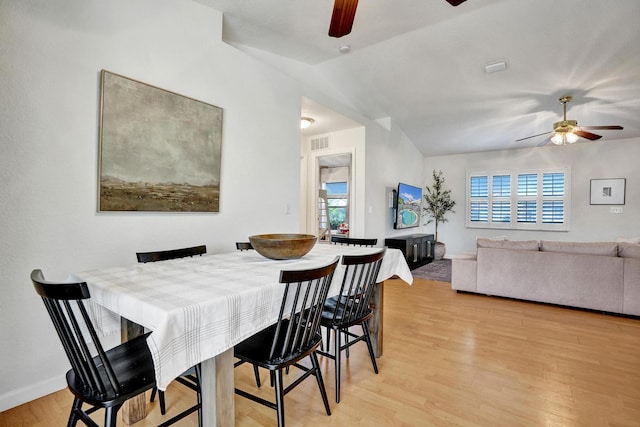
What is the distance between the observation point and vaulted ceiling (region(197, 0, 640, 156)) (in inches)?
113

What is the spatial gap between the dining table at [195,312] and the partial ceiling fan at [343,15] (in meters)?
1.42

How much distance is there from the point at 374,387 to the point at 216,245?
1.71 metres

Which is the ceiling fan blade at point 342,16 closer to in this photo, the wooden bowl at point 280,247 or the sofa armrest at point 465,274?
the wooden bowl at point 280,247

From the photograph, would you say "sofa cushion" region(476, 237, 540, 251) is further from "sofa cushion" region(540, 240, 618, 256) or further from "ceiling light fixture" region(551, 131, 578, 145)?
"ceiling light fixture" region(551, 131, 578, 145)

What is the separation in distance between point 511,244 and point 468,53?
2330 millimetres

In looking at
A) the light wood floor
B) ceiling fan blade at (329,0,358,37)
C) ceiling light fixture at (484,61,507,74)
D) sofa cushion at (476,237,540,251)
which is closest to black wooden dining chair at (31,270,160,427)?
the light wood floor

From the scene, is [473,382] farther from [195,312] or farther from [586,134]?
[586,134]

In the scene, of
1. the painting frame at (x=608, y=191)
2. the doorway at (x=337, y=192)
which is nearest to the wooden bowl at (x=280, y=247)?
the doorway at (x=337, y=192)

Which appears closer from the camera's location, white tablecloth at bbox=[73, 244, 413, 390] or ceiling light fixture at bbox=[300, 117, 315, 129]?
white tablecloth at bbox=[73, 244, 413, 390]

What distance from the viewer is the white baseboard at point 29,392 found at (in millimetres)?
1744

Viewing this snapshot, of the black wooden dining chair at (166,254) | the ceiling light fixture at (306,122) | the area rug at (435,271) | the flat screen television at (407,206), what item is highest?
the ceiling light fixture at (306,122)

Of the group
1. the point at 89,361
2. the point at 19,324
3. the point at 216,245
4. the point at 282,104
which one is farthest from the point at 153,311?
the point at 282,104

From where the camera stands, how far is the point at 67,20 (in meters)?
1.91

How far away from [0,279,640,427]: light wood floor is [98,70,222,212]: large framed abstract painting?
129 cm
